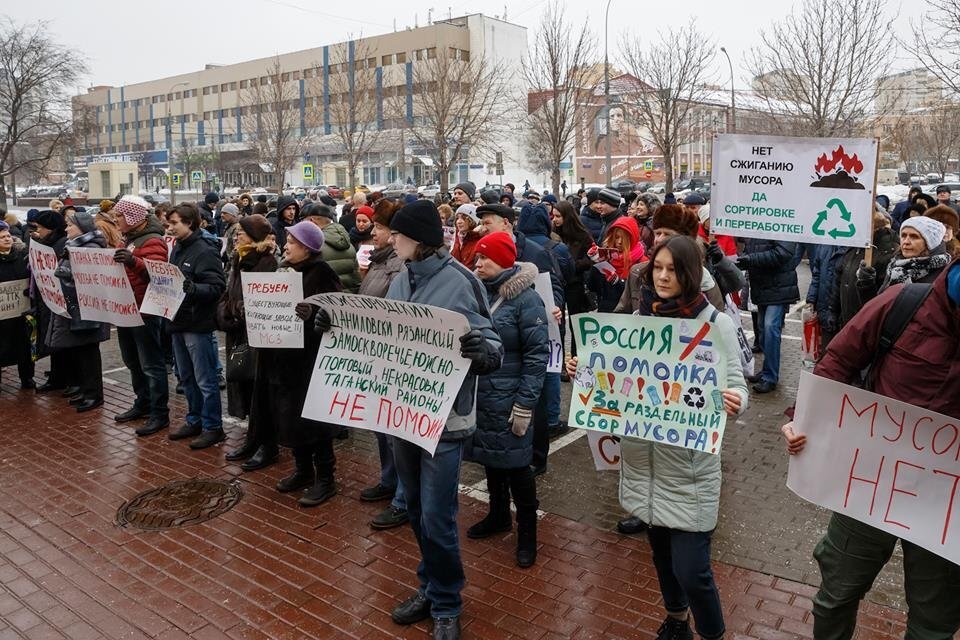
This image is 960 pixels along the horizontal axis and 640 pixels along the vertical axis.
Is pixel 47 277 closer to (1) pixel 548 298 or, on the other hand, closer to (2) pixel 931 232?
(1) pixel 548 298

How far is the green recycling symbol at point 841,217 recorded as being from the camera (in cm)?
578

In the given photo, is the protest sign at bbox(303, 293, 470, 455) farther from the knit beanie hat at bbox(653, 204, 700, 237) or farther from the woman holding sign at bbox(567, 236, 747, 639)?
the knit beanie hat at bbox(653, 204, 700, 237)

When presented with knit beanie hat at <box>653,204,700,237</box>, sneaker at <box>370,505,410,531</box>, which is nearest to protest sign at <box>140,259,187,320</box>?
sneaker at <box>370,505,410,531</box>

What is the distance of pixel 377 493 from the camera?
5.52m

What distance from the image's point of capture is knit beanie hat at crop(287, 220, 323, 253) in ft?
17.3

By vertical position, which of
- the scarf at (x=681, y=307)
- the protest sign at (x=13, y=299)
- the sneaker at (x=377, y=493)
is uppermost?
the scarf at (x=681, y=307)

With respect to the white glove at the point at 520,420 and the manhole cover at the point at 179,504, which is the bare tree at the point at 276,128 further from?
the white glove at the point at 520,420

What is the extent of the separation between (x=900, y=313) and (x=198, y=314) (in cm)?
556

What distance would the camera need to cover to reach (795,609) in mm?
3916

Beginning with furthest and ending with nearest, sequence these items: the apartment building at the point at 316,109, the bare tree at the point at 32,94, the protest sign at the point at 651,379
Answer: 1. the apartment building at the point at 316,109
2. the bare tree at the point at 32,94
3. the protest sign at the point at 651,379

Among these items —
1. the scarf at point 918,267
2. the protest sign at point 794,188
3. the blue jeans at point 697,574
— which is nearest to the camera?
the blue jeans at point 697,574

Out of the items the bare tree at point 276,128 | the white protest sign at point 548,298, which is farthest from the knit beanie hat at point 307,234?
the bare tree at point 276,128

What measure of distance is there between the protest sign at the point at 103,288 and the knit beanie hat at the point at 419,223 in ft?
14.2

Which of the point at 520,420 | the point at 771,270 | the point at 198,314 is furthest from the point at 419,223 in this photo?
the point at 771,270
